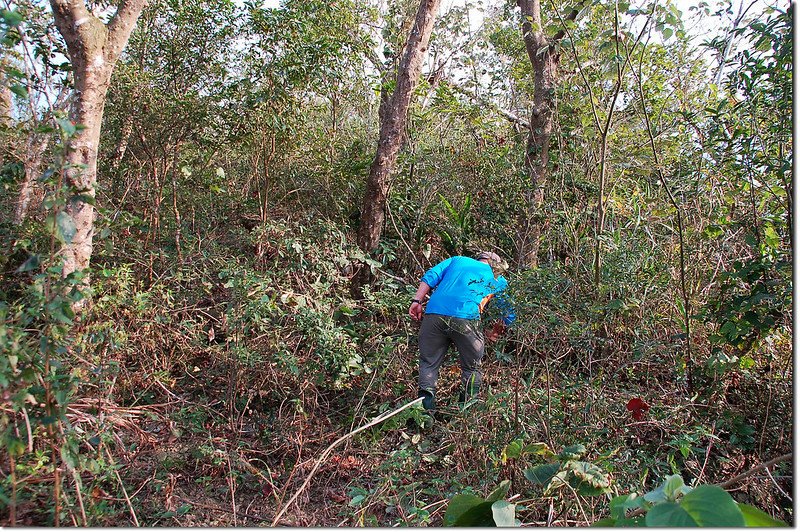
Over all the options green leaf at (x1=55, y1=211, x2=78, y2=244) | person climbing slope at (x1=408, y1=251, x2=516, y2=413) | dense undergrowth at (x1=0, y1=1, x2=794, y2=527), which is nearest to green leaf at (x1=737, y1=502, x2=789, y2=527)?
dense undergrowth at (x1=0, y1=1, x2=794, y2=527)

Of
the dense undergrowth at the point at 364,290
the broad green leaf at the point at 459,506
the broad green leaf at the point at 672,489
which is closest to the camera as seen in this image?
the broad green leaf at the point at 672,489

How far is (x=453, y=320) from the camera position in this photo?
15.8 ft

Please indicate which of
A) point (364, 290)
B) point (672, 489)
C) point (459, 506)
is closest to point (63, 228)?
point (459, 506)

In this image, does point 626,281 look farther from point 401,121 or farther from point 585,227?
point 401,121

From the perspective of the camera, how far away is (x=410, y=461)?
12.1 feet

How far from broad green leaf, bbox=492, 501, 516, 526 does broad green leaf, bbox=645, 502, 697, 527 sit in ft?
1.19

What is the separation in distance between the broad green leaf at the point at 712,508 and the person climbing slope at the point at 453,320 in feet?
11.6

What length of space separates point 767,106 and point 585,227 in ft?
5.67

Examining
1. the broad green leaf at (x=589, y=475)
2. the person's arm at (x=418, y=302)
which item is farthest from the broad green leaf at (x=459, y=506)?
the person's arm at (x=418, y=302)

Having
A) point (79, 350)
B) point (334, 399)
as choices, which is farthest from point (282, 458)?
point (79, 350)

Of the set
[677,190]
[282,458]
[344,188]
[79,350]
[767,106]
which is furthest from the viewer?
[344,188]

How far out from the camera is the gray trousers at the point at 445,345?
4.82 m

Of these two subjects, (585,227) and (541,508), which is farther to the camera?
(585,227)

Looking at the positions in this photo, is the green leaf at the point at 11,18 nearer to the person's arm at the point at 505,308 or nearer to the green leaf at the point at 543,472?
the green leaf at the point at 543,472
